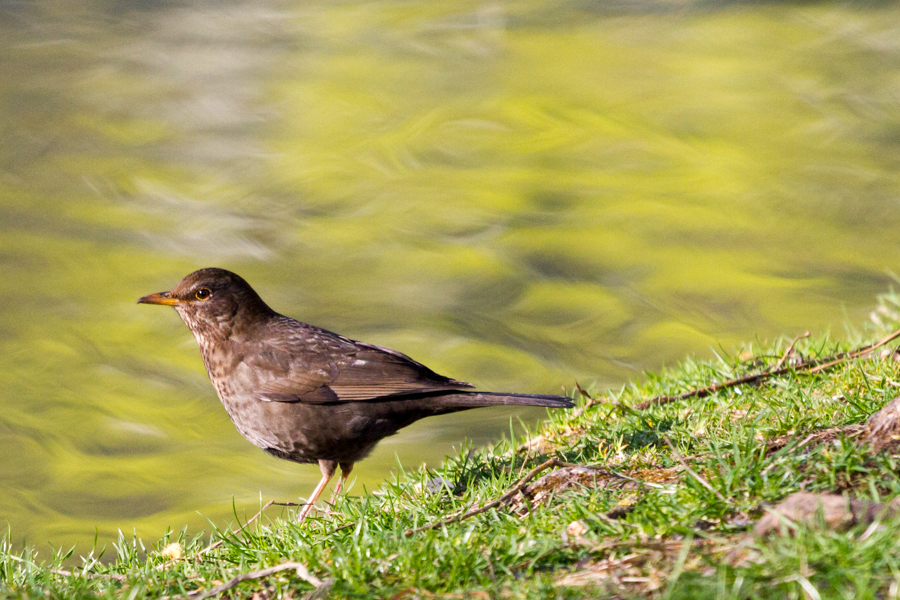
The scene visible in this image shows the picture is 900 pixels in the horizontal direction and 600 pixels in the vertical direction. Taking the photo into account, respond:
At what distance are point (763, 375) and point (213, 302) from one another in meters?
3.09

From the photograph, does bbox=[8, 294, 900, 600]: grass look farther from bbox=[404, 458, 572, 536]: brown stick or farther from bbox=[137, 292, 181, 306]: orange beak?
bbox=[137, 292, 181, 306]: orange beak

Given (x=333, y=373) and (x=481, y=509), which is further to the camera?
(x=333, y=373)

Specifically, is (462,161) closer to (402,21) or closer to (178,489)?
(402,21)

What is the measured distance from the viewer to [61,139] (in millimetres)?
16953

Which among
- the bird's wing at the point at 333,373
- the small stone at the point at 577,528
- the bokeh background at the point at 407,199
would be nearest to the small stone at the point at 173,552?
the bird's wing at the point at 333,373

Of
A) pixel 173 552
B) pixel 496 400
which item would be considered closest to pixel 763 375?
pixel 496 400

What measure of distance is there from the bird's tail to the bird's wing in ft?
0.20

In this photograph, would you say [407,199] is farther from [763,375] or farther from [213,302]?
[763,375]

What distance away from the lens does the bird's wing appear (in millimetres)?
5094

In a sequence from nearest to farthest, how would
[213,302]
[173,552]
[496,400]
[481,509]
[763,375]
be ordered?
[481,509] < [173,552] < [496,400] < [763,375] < [213,302]

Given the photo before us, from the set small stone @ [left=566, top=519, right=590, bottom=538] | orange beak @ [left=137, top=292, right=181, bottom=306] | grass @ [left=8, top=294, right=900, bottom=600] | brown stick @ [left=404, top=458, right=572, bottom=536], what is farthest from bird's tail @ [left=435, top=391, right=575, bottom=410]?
orange beak @ [left=137, top=292, right=181, bottom=306]

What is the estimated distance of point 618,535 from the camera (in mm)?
3094

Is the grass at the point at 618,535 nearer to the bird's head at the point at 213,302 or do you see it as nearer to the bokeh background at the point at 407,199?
the bird's head at the point at 213,302

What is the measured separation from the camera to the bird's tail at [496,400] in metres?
4.48
